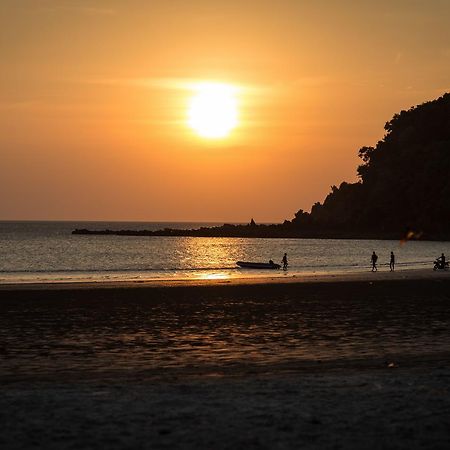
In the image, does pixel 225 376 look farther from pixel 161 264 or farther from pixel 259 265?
pixel 161 264

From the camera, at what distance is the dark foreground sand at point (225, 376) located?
34.5 feet

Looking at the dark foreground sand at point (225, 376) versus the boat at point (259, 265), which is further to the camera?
the boat at point (259, 265)

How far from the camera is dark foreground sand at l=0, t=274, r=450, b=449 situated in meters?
10.5

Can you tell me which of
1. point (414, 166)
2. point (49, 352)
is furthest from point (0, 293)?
point (414, 166)

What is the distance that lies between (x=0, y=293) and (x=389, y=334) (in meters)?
23.9

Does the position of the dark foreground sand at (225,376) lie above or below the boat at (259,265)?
above

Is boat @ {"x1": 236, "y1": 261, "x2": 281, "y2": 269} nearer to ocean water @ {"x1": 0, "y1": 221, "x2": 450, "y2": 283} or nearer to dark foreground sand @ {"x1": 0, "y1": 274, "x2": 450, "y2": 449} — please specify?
ocean water @ {"x1": 0, "y1": 221, "x2": 450, "y2": 283}

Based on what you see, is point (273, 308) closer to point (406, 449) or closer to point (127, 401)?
point (127, 401)

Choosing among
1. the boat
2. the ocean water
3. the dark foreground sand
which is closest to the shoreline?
the ocean water

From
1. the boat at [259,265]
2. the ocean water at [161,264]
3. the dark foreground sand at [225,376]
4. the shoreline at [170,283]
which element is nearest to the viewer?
the dark foreground sand at [225,376]

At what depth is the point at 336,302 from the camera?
33.6 m

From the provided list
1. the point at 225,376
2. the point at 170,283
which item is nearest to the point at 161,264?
the point at 170,283

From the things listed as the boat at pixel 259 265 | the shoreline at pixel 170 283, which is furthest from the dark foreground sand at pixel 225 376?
the boat at pixel 259 265

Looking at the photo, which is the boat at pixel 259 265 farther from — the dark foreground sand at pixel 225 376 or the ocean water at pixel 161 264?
the dark foreground sand at pixel 225 376
